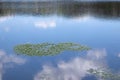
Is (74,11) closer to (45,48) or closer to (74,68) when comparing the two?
(45,48)

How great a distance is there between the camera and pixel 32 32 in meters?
44.0

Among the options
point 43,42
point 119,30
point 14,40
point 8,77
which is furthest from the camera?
point 119,30

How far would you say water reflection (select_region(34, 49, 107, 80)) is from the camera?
2264 centimetres

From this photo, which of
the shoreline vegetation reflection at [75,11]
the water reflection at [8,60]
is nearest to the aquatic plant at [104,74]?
the water reflection at [8,60]

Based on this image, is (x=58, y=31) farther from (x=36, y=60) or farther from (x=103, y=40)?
(x=36, y=60)

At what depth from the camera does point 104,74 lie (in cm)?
2233

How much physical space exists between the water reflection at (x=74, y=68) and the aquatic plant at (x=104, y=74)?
51 cm

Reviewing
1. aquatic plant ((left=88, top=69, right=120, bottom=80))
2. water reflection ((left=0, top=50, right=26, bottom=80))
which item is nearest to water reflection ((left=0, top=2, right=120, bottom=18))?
water reflection ((left=0, top=50, right=26, bottom=80))

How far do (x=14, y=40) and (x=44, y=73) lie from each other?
15.1 meters

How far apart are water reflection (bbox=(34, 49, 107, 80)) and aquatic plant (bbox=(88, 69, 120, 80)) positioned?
0.51 m

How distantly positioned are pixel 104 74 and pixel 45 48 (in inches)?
409

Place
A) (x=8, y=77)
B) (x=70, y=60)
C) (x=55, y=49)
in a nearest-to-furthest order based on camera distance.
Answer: (x=8, y=77) < (x=70, y=60) < (x=55, y=49)

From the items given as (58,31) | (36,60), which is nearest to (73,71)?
(36,60)

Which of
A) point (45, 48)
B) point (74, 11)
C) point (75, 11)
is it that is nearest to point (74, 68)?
point (45, 48)
